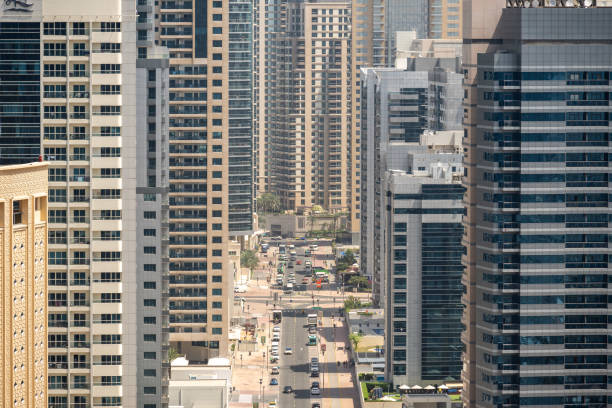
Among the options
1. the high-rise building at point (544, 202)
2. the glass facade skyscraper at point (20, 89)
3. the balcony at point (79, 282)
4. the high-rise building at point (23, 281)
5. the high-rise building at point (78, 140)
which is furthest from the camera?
the high-rise building at point (544, 202)

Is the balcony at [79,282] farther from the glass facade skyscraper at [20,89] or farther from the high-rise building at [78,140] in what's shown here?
the glass facade skyscraper at [20,89]

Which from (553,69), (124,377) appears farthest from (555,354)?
(124,377)

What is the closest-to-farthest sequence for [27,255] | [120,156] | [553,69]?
1. [27,255]
2. [120,156]
3. [553,69]

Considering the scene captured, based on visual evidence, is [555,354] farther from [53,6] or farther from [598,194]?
[53,6]

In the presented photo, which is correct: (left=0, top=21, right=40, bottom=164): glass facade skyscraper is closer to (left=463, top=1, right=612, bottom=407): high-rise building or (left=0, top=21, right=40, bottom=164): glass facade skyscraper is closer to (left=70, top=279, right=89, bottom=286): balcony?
(left=70, top=279, right=89, bottom=286): balcony

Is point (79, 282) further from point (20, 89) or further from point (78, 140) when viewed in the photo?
point (20, 89)

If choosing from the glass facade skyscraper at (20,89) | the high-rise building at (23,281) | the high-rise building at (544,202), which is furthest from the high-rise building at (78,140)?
the high-rise building at (544,202)
